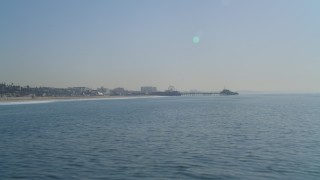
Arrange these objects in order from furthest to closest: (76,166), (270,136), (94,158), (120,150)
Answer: (270,136) < (120,150) < (94,158) < (76,166)

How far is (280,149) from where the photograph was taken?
3497cm

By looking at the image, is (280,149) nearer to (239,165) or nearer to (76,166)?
(239,165)

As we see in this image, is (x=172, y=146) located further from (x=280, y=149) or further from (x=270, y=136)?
(x=270, y=136)

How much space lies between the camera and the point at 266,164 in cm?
2820

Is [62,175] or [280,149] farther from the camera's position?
[280,149]

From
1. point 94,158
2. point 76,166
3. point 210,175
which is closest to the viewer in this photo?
point 210,175

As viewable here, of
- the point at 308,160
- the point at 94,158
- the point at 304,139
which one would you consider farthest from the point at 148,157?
the point at 304,139

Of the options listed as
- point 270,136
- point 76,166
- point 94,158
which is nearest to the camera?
point 76,166

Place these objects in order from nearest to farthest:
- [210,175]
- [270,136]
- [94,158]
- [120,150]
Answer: [210,175] < [94,158] < [120,150] < [270,136]

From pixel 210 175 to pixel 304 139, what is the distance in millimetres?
20189

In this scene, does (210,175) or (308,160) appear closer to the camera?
(210,175)

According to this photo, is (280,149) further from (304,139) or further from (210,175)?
(210,175)

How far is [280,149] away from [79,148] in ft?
55.4

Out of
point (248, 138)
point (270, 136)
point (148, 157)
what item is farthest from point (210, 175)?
point (270, 136)
